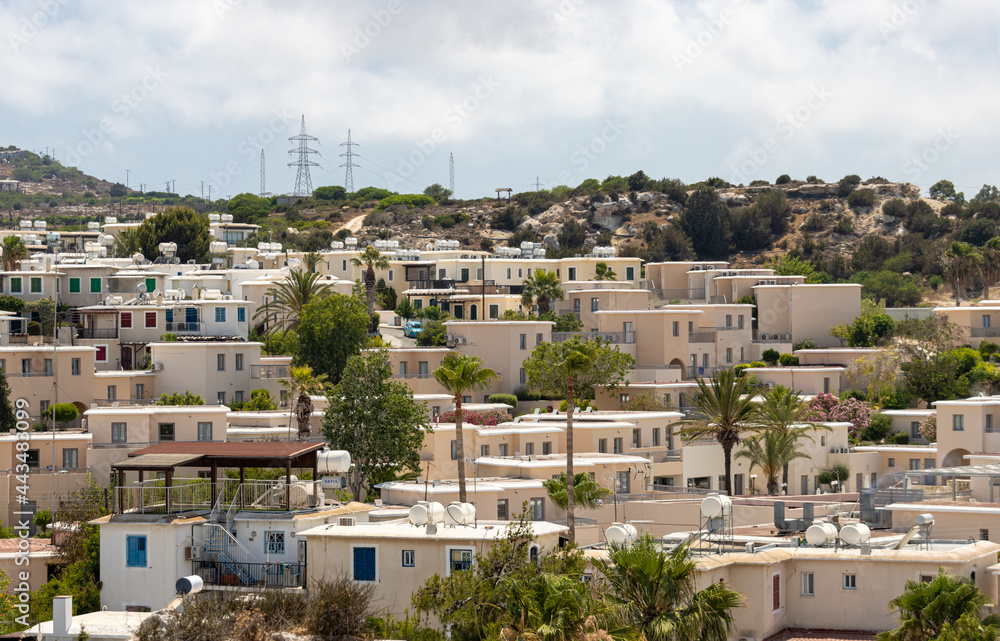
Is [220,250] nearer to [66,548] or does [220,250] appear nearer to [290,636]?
[66,548]

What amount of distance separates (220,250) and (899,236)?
71.1 m

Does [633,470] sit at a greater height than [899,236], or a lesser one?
lesser

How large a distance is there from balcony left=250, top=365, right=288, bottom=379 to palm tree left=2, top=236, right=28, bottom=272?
3269cm

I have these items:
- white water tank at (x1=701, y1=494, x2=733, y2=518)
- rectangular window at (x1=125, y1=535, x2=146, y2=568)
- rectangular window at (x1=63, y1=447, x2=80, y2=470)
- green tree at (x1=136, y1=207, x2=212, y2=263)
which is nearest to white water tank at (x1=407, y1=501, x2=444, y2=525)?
white water tank at (x1=701, y1=494, x2=733, y2=518)

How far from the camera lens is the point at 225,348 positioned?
68625mm

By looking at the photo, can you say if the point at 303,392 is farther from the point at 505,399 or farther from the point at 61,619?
the point at 61,619

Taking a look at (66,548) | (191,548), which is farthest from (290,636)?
(66,548)

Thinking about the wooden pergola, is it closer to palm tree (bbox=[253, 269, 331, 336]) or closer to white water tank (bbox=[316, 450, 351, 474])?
white water tank (bbox=[316, 450, 351, 474])

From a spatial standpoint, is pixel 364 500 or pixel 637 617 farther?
pixel 364 500

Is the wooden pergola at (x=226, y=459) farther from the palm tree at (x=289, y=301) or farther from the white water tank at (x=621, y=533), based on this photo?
the palm tree at (x=289, y=301)

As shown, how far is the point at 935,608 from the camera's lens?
27.6m

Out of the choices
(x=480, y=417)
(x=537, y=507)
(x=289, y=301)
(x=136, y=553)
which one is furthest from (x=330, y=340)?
(x=136, y=553)

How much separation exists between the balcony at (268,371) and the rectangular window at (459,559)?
129 ft

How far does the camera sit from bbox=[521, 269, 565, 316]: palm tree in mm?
90312
